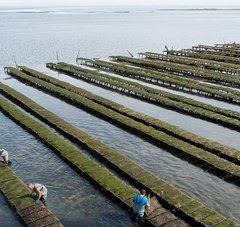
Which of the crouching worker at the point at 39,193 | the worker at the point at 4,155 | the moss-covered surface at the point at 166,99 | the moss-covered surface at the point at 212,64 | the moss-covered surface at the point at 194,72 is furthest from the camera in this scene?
the moss-covered surface at the point at 212,64

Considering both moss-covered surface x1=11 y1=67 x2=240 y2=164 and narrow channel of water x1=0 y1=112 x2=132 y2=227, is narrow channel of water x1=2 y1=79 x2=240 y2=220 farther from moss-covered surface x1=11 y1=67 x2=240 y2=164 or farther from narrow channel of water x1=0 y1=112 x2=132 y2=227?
narrow channel of water x1=0 y1=112 x2=132 y2=227

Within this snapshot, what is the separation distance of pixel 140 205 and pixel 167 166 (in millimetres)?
12087

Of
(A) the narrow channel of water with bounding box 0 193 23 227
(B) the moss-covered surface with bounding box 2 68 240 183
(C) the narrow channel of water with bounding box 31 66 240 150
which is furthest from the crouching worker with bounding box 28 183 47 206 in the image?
(C) the narrow channel of water with bounding box 31 66 240 150

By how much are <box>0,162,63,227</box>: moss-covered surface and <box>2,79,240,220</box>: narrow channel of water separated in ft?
42.7

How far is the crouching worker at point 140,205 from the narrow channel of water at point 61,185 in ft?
3.15

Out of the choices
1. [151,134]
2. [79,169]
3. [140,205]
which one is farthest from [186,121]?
[140,205]

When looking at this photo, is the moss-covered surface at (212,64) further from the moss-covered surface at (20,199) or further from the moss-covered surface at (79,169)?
the moss-covered surface at (20,199)

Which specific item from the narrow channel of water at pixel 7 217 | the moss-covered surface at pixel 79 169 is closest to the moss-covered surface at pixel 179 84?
the moss-covered surface at pixel 79 169

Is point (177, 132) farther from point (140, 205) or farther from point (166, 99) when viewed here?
point (140, 205)

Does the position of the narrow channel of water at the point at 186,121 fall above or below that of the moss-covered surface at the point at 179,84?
below

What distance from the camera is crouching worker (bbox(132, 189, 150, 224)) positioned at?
2717cm

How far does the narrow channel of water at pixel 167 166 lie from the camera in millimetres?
32438

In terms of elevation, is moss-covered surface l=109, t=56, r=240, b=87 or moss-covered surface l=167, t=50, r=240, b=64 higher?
moss-covered surface l=167, t=50, r=240, b=64

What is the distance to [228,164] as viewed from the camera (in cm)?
3712
